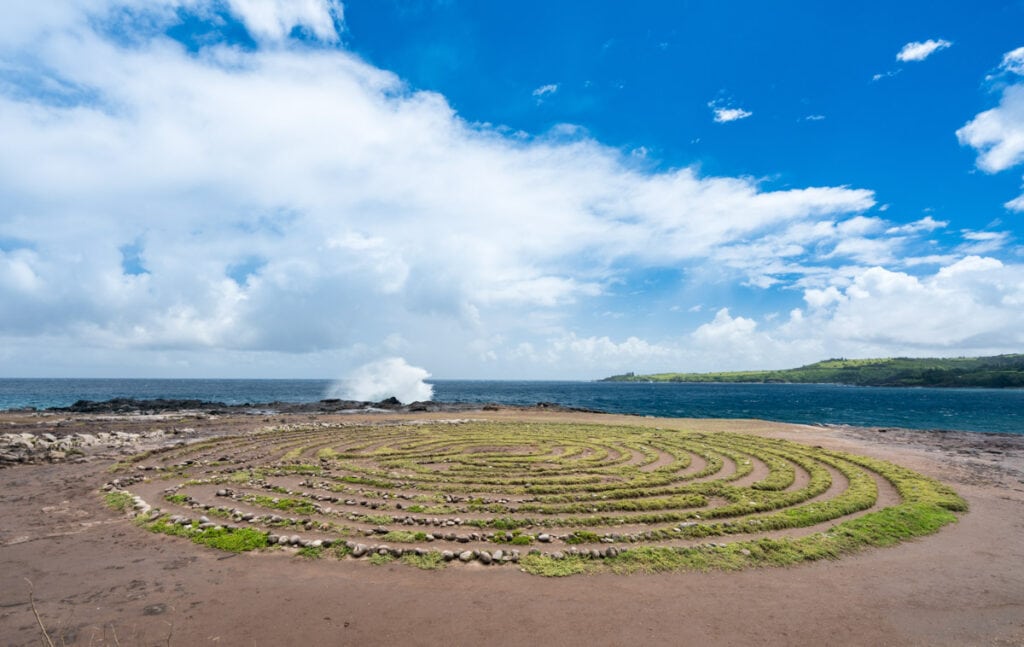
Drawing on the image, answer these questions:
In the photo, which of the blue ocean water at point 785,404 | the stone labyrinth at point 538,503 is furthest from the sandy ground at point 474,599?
the blue ocean water at point 785,404

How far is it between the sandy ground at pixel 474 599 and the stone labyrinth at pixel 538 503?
0.73 m

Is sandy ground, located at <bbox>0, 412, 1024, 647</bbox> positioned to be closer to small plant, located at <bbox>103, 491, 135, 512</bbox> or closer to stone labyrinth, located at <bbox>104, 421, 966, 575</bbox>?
stone labyrinth, located at <bbox>104, 421, 966, 575</bbox>

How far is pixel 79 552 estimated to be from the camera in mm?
10969

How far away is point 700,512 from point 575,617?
24.2 ft

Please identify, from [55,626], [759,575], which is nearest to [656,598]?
[759,575]

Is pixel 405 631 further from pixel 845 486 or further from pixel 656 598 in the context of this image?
pixel 845 486

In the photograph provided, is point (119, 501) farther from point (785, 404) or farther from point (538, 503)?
point (785, 404)

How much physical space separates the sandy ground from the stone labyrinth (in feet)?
2.39

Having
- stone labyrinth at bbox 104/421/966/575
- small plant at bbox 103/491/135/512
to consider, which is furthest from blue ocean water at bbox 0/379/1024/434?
small plant at bbox 103/491/135/512

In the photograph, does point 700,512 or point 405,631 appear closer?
point 405,631

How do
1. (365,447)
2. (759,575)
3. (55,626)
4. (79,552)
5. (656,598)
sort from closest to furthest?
1. (55,626)
2. (656,598)
3. (759,575)
4. (79,552)
5. (365,447)

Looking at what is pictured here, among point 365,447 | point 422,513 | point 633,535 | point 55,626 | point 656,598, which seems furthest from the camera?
point 365,447

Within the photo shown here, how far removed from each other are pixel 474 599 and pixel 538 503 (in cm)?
642

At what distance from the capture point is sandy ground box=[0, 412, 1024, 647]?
25.5 ft
